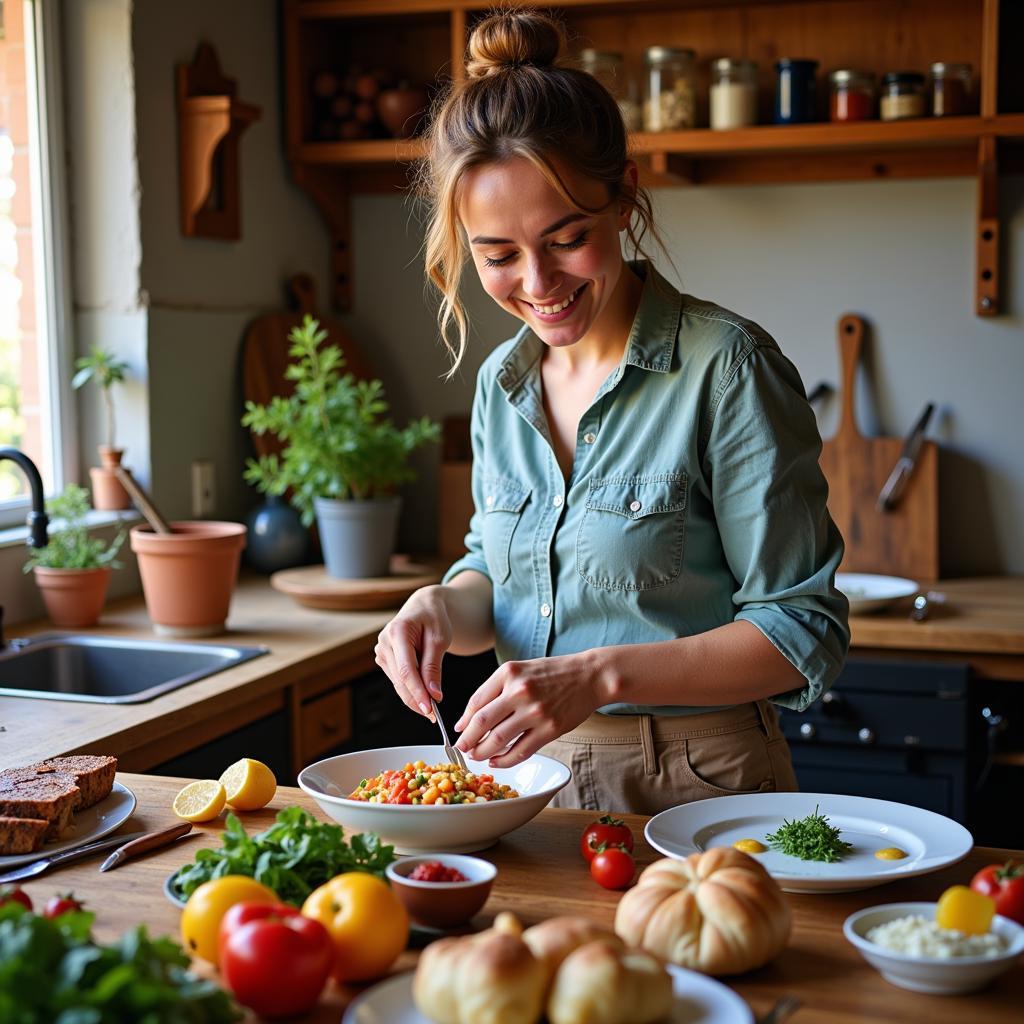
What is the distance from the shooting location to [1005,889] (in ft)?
3.83

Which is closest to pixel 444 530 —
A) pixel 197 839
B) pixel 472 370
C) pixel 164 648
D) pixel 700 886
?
pixel 472 370

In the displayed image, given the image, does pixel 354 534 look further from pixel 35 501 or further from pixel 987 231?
pixel 987 231

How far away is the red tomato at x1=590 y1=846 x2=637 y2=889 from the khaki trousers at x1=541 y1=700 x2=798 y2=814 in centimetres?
40

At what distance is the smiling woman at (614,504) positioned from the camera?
1.56 meters

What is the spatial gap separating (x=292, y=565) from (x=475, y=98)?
5.75 feet

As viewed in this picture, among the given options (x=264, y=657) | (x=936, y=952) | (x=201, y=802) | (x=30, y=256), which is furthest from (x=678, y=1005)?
(x=30, y=256)

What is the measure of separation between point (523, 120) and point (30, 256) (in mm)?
1653

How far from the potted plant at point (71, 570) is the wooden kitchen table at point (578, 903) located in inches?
41.8

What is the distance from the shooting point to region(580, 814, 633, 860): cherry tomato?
134cm

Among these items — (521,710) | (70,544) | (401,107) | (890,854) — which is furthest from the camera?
(401,107)

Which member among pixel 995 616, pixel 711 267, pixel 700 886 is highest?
pixel 711 267

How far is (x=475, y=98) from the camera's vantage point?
1.63 meters

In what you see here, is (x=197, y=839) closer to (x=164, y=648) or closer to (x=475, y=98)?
(x=475, y=98)

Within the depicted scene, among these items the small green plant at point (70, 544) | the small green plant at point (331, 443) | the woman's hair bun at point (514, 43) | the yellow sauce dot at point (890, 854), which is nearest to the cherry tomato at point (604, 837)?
the yellow sauce dot at point (890, 854)
